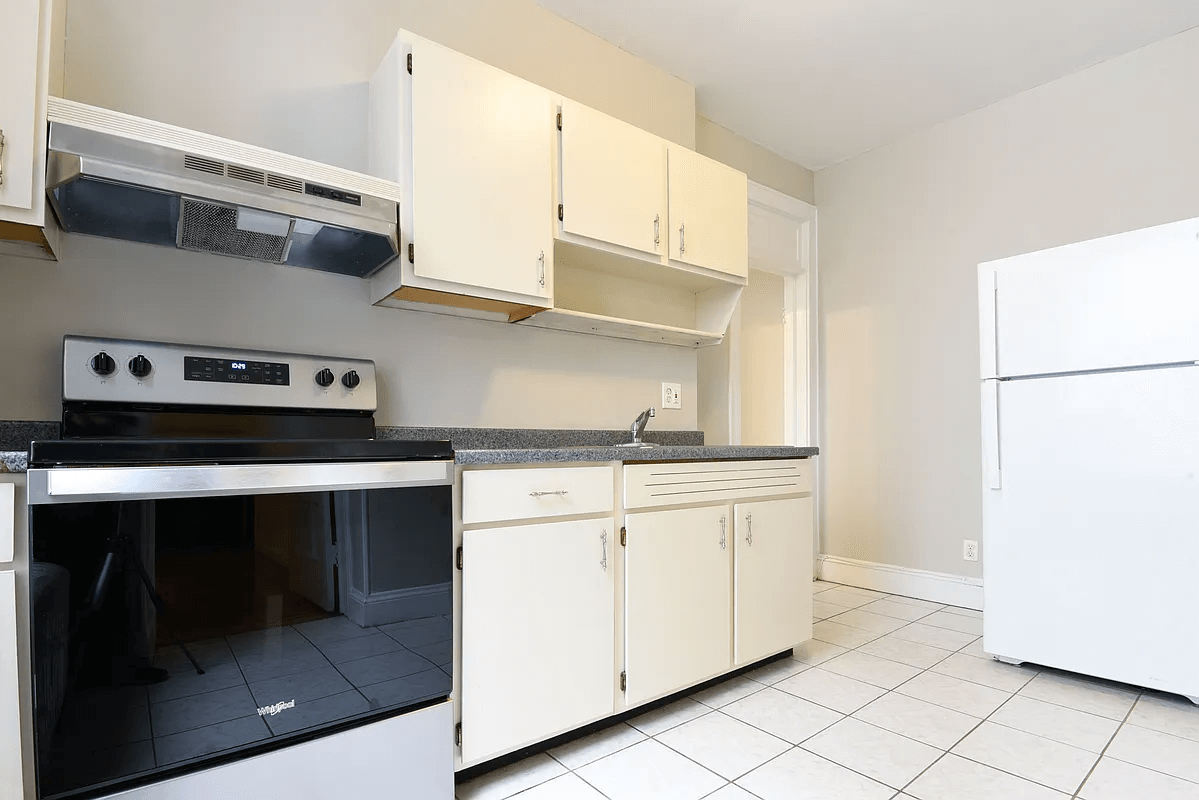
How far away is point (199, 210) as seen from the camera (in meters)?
1.53

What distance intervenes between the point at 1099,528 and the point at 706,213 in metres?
1.87

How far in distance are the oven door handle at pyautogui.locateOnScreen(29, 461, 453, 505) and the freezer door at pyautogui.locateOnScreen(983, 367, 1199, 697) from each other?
2219 mm

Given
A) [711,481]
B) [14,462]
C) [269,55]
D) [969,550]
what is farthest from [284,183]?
[969,550]

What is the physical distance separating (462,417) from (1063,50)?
319cm

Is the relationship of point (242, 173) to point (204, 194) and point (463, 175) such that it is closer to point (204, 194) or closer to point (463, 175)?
point (204, 194)

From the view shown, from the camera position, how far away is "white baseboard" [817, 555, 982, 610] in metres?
3.41

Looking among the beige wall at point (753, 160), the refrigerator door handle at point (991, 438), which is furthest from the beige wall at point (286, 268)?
the refrigerator door handle at point (991, 438)

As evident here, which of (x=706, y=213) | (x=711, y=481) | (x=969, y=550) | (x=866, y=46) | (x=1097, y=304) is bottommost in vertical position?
(x=969, y=550)

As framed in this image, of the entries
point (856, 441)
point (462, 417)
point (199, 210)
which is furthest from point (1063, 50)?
point (199, 210)

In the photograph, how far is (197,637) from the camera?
4.09 ft

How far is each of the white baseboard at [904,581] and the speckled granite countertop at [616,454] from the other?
1.61m

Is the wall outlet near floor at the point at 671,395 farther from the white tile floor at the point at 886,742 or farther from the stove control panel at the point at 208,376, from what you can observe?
the stove control panel at the point at 208,376

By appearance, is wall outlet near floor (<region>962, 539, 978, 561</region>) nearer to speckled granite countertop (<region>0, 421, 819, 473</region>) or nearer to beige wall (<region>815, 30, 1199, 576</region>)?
beige wall (<region>815, 30, 1199, 576</region>)

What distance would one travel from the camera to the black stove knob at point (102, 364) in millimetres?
1543
